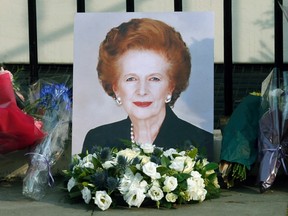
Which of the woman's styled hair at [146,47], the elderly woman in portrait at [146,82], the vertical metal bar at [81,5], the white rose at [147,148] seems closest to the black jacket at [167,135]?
the elderly woman in portrait at [146,82]

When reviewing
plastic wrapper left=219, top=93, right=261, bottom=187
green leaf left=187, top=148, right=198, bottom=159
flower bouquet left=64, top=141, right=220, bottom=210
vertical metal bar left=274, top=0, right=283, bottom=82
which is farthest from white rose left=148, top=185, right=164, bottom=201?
vertical metal bar left=274, top=0, right=283, bottom=82

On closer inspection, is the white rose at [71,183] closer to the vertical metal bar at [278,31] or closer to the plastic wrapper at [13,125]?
the plastic wrapper at [13,125]

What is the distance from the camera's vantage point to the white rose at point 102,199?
170 inches

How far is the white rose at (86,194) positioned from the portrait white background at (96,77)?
0.56 m

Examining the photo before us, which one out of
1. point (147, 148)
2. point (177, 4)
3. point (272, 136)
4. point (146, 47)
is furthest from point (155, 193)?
point (177, 4)

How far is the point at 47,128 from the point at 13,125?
25 centimetres

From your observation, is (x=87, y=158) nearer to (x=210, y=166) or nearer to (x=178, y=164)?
(x=178, y=164)

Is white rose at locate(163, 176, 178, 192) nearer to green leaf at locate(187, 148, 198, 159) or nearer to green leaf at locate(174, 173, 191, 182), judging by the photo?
green leaf at locate(174, 173, 191, 182)

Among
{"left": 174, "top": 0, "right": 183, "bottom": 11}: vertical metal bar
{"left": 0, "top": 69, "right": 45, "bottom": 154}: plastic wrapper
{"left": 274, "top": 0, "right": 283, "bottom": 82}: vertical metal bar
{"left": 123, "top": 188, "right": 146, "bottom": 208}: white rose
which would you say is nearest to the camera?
{"left": 123, "top": 188, "right": 146, "bottom": 208}: white rose

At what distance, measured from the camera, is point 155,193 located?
170 inches

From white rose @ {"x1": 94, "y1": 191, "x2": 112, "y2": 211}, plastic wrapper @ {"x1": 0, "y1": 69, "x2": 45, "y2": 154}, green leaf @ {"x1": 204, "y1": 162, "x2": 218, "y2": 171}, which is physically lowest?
white rose @ {"x1": 94, "y1": 191, "x2": 112, "y2": 211}

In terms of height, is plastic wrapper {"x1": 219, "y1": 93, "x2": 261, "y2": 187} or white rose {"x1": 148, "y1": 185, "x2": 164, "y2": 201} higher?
plastic wrapper {"x1": 219, "y1": 93, "x2": 261, "y2": 187}

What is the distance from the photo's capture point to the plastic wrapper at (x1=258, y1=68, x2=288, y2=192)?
182 inches

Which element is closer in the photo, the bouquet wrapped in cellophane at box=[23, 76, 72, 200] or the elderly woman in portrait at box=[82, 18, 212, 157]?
the bouquet wrapped in cellophane at box=[23, 76, 72, 200]
